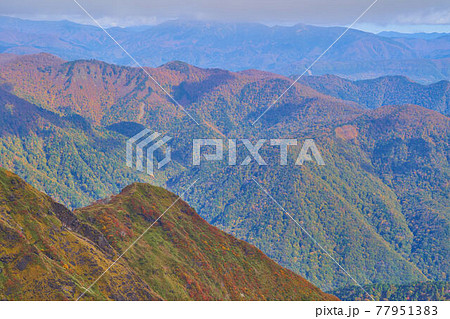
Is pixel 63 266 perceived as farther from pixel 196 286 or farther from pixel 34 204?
pixel 196 286

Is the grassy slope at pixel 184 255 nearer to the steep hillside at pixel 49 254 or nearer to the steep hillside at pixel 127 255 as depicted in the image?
the steep hillside at pixel 127 255

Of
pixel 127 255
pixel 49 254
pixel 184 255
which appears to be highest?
pixel 49 254

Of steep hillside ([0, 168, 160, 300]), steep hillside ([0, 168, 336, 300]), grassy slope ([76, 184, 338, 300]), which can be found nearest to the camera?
steep hillside ([0, 168, 160, 300])

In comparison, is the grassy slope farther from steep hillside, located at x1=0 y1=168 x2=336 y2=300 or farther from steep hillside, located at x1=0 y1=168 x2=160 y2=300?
steep hillside, located at x1=0 y1=168 x2=160 y2=300

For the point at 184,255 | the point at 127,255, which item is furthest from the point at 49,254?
the point at 184,255

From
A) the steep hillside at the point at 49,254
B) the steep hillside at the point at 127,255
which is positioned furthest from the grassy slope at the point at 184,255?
the steep hillside at the point at 49,254

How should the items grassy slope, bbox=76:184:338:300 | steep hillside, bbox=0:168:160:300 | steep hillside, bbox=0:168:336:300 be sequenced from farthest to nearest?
1. grassy slope, bbox=76:184:338:300
2. steep hillside, bbox=0:168:336:300
3. steep hillside, bbox=0:168:160:300

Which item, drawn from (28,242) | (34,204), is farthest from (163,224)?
(28,242)

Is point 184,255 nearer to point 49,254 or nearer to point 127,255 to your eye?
point 127,255

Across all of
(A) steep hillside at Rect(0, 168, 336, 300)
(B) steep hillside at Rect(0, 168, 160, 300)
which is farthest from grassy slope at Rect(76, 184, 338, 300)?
(B) steep hillside at Rect(0, 168, 160, 300)
